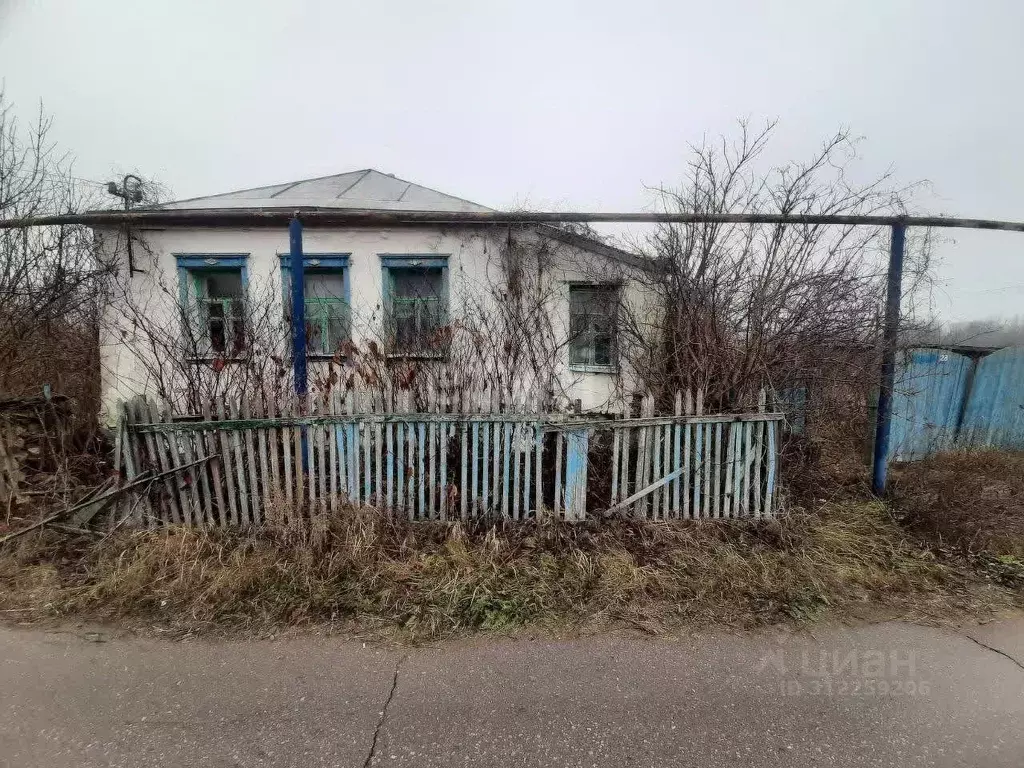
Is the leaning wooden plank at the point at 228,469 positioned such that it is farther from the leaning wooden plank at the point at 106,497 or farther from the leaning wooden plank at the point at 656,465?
the leaning wooden plank at the point at 656,465

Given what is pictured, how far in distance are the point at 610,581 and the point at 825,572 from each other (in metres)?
1.78

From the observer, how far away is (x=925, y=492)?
165 inches

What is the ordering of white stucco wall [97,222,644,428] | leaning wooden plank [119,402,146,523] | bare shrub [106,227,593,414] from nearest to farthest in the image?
leaning wooden plank [119,402,146,523], bare shrub [106,227,593,414], white stucco wall [97,222,644,428]

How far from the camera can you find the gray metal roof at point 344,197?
7.40 metres

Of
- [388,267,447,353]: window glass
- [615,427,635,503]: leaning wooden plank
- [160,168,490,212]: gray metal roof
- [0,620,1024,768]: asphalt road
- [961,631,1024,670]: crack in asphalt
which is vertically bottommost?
[961,631,1024,670]: crack in asphalt

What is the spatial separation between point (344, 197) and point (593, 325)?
5.49 metres

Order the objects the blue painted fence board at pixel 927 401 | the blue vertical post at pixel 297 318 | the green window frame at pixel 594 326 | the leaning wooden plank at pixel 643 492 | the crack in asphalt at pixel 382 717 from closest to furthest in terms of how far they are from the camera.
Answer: the crack in asphalt at pixel 382 717, the leaning wooden plank at pixel 643 492, the blue vertical post at pixel 297 318, the blue painted fence board at pixel 927 401, the green window frame at pixel 594 326

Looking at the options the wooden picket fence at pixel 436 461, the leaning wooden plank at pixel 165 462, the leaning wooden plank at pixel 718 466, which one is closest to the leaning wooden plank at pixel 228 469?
the wooden picket fence at pixel 436 461

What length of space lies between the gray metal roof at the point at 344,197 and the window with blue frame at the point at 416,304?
95cm

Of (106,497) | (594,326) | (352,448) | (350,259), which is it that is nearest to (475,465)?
(352,448)

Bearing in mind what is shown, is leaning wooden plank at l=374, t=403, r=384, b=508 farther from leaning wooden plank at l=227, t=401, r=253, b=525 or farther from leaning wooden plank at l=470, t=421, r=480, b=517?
leaning wooden plank at l=227, t=401, r=253, b=525

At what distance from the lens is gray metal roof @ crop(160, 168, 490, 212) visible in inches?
291

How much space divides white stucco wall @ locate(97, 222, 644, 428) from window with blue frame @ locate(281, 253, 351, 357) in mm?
128

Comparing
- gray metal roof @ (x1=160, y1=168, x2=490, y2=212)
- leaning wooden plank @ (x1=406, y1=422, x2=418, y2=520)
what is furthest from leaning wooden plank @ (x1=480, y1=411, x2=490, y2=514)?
gray metal roof @ (x1=160, y1=168, x2=490, y2=212)
